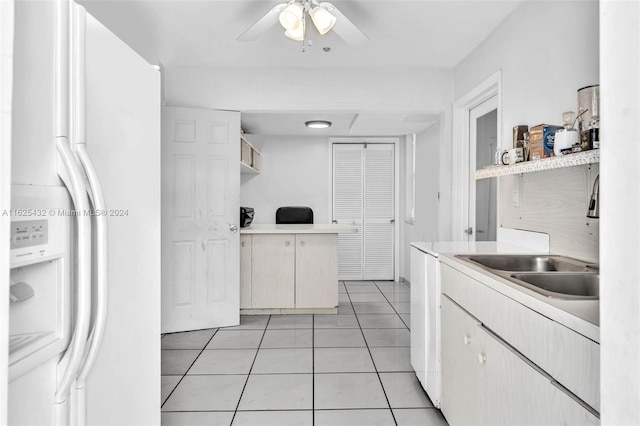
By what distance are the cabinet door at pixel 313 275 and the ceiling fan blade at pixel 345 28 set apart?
80.9 inches

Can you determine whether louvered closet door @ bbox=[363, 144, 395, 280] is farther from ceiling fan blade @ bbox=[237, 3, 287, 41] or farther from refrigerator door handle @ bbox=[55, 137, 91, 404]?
refrigerator door handle @ bbox=[55, 137, 91, 404]

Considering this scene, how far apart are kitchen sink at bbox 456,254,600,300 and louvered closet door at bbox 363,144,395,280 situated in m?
3.84

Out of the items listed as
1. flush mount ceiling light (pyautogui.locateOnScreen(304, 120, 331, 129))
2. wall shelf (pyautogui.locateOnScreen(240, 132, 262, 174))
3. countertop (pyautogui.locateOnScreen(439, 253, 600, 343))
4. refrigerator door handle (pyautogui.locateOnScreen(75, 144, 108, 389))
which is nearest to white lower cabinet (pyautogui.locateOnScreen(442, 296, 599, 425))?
countertop (pyautogui.locateOnScreen(439, 253, 600, 343))

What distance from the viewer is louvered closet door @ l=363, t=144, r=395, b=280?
5.75 metres

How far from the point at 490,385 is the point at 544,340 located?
16.6 inches

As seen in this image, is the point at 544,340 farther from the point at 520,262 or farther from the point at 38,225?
the point at 38,225

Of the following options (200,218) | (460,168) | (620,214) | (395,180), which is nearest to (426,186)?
(395,180)

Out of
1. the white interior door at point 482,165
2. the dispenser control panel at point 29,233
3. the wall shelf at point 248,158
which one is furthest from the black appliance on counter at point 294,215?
the dispenser control panel at point 29,233

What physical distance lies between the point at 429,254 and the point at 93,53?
1.75 metres

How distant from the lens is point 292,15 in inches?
82.6

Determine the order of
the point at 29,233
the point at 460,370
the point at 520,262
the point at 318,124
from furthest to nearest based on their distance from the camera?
1. the point at 318,124
2. the point at 520,262
3. the point at 460,370
4. the point at 29,233

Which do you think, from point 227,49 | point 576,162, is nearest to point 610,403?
point 576,162

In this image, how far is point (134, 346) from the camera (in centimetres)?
133

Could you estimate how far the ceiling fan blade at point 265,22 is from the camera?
2.12m
